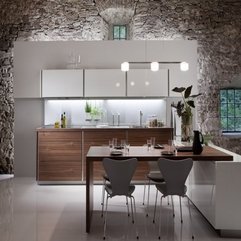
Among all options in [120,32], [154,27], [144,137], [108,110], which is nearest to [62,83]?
[108,110]

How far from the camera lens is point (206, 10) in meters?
8.17

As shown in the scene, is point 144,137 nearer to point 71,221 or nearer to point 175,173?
point 71,221

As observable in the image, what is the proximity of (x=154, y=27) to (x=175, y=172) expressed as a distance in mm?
4764

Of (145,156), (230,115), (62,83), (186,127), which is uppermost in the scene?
(62,83)

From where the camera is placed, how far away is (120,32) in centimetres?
849

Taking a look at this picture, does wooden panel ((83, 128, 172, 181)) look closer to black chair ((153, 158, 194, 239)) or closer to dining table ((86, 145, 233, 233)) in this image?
dining table ((86, 145, 233, 233))

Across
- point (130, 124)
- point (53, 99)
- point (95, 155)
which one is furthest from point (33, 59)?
point (95, 155)

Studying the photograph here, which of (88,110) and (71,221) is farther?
(88,110)

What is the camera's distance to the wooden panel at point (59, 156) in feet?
22.9

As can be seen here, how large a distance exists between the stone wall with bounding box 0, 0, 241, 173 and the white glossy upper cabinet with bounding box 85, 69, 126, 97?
A: 1.26 meters

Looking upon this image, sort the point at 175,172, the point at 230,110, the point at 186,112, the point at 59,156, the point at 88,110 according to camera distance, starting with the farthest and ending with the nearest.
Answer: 1. the point at 230,110
2. the point at 88,110
3. the point at 59,156
4. the point at 186,112
5. the point at 175,172

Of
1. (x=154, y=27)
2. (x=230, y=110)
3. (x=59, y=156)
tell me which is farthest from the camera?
(x=230, y=110)

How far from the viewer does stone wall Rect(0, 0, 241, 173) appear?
26.7ft

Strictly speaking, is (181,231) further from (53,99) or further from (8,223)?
(53,99)
